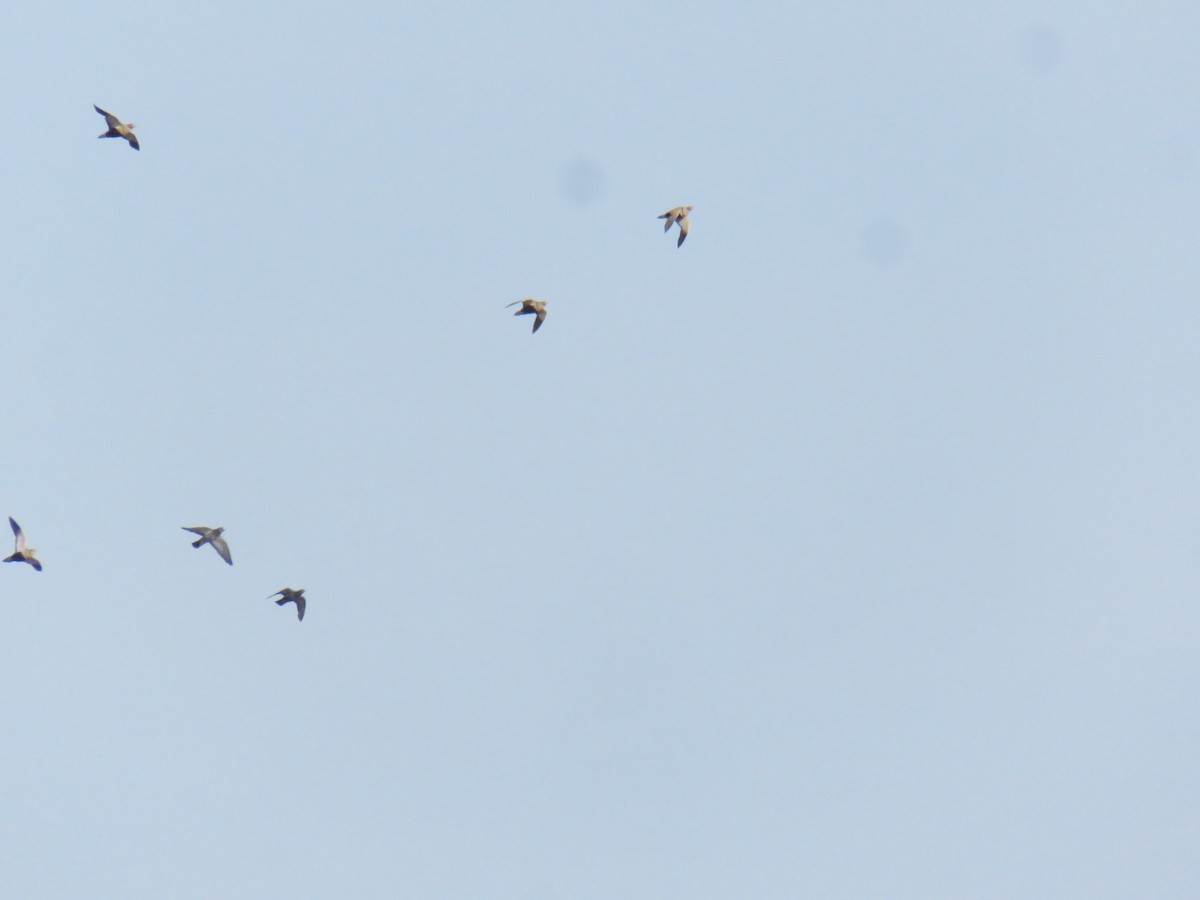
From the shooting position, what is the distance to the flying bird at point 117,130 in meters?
66.1

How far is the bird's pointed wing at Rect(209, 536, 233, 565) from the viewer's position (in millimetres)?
67731

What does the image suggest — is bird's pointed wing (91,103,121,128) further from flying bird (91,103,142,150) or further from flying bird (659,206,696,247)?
flying bird (659,206,696,247)

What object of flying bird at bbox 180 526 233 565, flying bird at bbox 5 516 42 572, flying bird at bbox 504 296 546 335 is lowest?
flying bird at bbox 5 516 42 572

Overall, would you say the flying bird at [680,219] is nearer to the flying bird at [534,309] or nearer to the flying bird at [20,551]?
the flying bird at [534,309]

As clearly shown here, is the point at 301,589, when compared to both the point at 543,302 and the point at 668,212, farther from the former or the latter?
the point at 668,212

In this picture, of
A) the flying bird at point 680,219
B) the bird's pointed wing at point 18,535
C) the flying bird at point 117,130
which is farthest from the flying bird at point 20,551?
the flying bird at point 680,219

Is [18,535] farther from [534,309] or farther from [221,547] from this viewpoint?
[534,309]

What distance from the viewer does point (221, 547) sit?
6800cm

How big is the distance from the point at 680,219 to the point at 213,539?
24.2 meters

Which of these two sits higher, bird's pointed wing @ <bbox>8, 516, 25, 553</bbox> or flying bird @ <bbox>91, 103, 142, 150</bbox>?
flying bird @ <bbox>91, 103, 142, 150</bbox>

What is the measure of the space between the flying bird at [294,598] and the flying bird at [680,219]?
2391 cm

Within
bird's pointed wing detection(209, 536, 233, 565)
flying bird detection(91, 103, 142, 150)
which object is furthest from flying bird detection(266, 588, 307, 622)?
flying bird detection(91, 103, 142, 150)

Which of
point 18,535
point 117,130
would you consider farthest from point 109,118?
point 18,535

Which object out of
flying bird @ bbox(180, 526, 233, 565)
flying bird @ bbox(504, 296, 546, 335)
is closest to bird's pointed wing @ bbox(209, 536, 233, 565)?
flying bird @ bbox(180, 526, 233, 565)
